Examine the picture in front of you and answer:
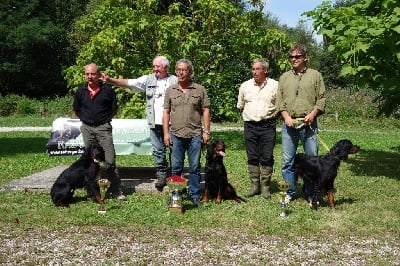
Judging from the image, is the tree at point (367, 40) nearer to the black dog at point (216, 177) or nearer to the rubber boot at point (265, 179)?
the rubber boot at point (265, 179)

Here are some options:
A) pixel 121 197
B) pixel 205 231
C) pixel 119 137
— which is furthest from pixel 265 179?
pixel 119 137

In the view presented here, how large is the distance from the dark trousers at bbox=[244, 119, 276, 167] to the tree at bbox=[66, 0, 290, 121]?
526 cm

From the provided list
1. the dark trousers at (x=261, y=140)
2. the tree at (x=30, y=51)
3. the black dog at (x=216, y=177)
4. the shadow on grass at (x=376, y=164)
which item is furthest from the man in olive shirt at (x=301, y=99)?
the tree at (x=30, y=51)

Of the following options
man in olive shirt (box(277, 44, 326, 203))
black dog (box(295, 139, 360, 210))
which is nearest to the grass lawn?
black dog (box(295, 139, 360, 210))

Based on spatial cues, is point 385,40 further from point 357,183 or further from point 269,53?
point 269,53

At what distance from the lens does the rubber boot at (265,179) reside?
6.90 metres

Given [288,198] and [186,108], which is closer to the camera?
[186,108]

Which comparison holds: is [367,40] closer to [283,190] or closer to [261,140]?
[261,140]

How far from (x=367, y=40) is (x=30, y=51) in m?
38.0

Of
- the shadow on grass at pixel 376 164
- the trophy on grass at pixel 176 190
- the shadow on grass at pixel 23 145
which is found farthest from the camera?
the shadow on grass at pixel 23 145

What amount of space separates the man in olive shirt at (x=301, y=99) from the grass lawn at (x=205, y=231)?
40.1 inches

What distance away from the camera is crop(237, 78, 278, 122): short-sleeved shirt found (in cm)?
664

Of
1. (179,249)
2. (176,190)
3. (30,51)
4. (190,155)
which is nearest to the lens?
(179,249)

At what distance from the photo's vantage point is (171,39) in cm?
1177
